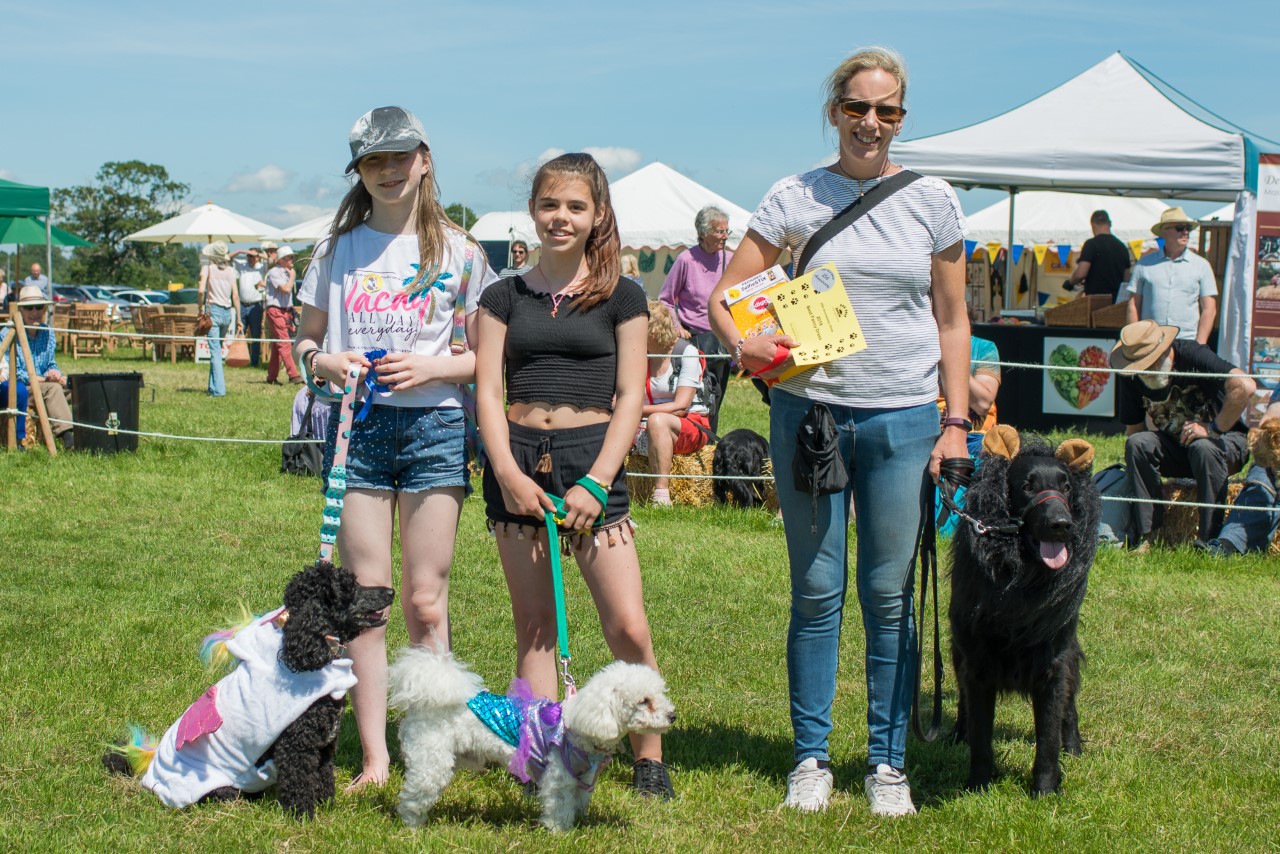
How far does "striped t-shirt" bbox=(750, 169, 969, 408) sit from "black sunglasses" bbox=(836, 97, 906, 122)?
192 mm

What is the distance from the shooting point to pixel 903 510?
3.44m

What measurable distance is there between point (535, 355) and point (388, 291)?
19.5 inches

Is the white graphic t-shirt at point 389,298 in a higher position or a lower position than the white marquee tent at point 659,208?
lower

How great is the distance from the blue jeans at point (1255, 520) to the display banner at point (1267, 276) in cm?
418

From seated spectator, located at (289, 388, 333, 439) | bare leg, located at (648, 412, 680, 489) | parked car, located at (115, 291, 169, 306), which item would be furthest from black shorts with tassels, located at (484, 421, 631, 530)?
parked car, located at (115, 291, 169, 306)

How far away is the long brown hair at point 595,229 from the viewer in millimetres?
3354

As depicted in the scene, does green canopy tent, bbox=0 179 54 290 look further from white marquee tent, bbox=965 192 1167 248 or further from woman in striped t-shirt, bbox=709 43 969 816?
white marquee tent, bbox=965 192 1167 248

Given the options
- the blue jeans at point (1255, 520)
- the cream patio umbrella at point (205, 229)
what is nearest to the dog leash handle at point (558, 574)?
the blue jeans at point (1255, 520)

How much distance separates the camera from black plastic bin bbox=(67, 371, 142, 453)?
10219 mm

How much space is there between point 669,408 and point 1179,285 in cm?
569

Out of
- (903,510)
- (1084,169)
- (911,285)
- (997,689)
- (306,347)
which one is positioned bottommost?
(997,689)

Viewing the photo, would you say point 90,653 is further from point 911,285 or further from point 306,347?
point 911,285

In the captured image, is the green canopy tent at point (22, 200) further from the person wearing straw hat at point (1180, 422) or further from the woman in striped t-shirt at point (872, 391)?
the woman in striped t-shirt at point (872, 391)

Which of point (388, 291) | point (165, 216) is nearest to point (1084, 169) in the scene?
point (388, 291)
